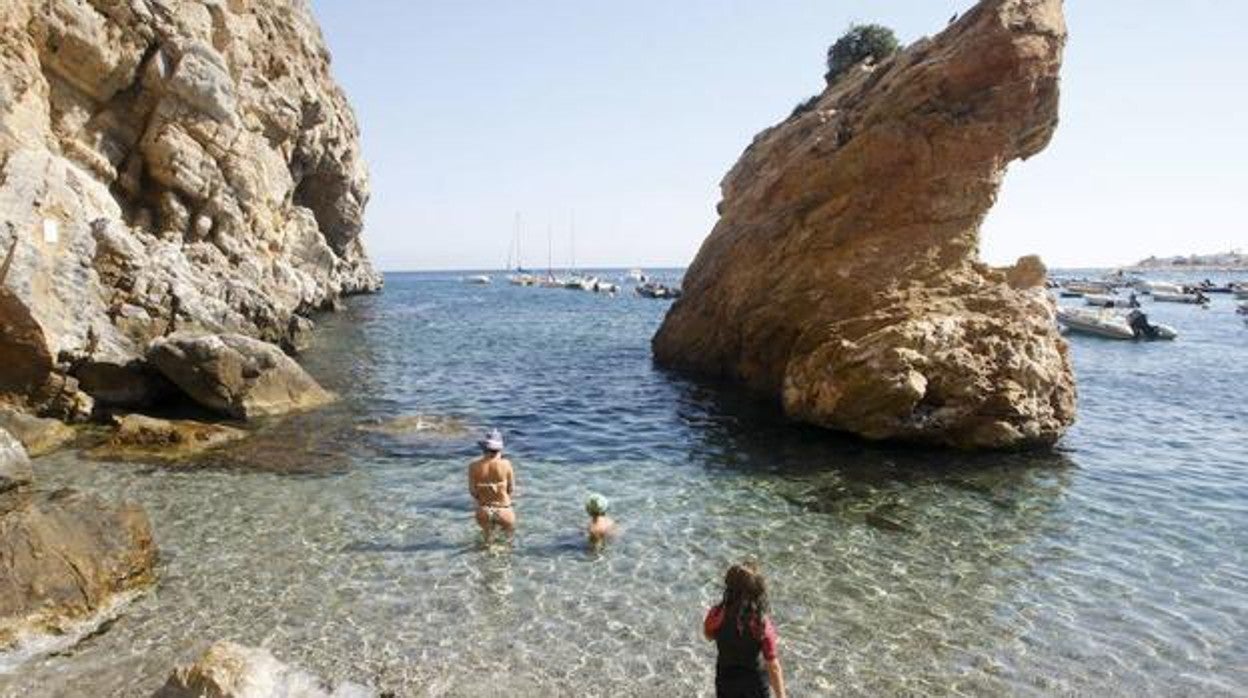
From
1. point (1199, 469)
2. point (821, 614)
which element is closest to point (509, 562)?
point (821, 614)

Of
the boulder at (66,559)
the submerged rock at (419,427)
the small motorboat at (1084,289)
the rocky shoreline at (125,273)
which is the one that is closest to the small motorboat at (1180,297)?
the small motorboat at (1084,289)

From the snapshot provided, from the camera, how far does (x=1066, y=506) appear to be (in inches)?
582

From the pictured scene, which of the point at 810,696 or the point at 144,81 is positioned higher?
the point at 144,81

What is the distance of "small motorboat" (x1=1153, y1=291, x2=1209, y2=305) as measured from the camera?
78488mm

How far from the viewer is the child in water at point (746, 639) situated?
21.6ft

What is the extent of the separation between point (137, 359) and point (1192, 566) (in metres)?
22.5

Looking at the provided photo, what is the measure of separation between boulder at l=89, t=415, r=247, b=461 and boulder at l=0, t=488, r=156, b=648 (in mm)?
5289

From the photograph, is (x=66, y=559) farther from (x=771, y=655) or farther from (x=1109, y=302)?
(x=1109, y=302)

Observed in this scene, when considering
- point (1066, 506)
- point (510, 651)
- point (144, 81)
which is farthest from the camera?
point (144, 81)

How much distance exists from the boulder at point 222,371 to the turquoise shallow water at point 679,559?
1540mm

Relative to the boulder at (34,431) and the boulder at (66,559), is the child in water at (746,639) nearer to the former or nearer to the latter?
the boulder at (66,559)

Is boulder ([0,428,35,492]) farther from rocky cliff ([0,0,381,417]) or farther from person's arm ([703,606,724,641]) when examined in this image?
person's arm ([703,606,724,641])

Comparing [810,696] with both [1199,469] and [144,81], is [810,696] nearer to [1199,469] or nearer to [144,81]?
[1199,469]

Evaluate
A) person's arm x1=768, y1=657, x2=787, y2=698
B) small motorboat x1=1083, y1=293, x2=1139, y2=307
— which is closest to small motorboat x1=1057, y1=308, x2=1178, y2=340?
small motorboat x1=1083, y1=293, x2=1139, y2=307
